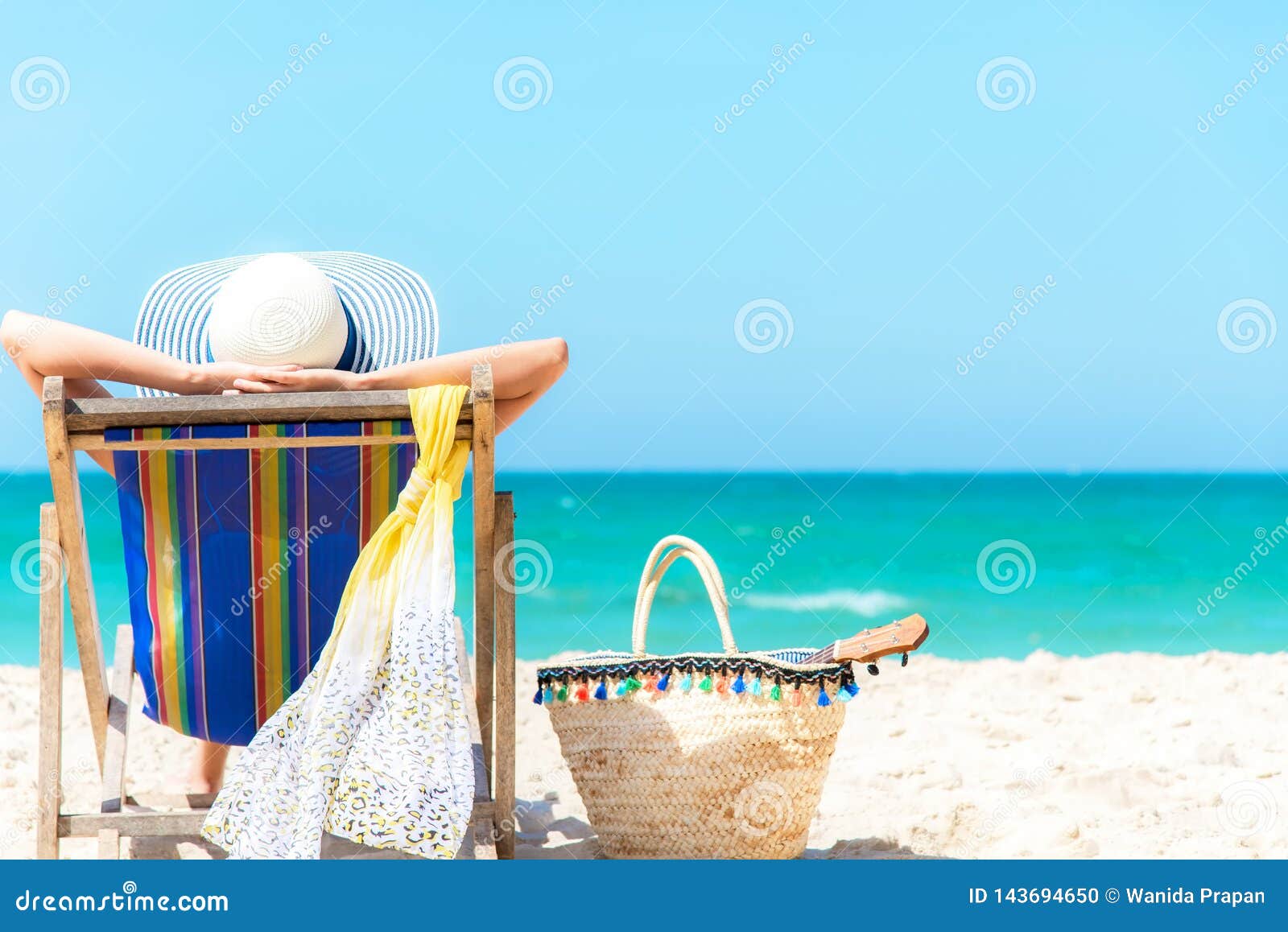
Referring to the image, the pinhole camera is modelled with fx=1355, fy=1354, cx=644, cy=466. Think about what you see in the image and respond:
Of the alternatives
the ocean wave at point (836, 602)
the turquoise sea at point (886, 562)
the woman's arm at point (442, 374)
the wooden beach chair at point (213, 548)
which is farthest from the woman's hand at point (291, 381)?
the ocean wave at point (836, 602)

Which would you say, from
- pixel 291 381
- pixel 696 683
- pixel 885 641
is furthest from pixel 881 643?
pixel 291 381

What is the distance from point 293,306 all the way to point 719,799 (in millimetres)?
1535

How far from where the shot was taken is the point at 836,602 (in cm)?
1506

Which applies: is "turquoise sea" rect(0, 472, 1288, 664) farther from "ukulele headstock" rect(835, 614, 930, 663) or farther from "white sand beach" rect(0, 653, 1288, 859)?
"white sand beach" rect(0, 653, 1288, 859)

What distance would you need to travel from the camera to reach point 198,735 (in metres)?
3.30

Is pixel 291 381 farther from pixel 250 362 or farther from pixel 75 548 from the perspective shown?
pixel 75 548

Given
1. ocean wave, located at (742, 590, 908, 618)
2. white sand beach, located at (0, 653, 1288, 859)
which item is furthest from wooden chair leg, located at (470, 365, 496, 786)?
ocean wave, located at (742, 590, 908, 618)

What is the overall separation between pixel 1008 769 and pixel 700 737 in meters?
1.76

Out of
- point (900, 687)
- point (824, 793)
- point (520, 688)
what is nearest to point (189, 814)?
point (824, 793)

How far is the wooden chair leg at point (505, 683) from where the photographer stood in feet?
10.0

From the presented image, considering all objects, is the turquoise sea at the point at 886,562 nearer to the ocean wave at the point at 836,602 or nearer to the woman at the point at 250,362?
the ocean wave at the point at 836,602

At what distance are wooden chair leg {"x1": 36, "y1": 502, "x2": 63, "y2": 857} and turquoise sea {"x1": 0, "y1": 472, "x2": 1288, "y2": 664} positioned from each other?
3.53 ft
